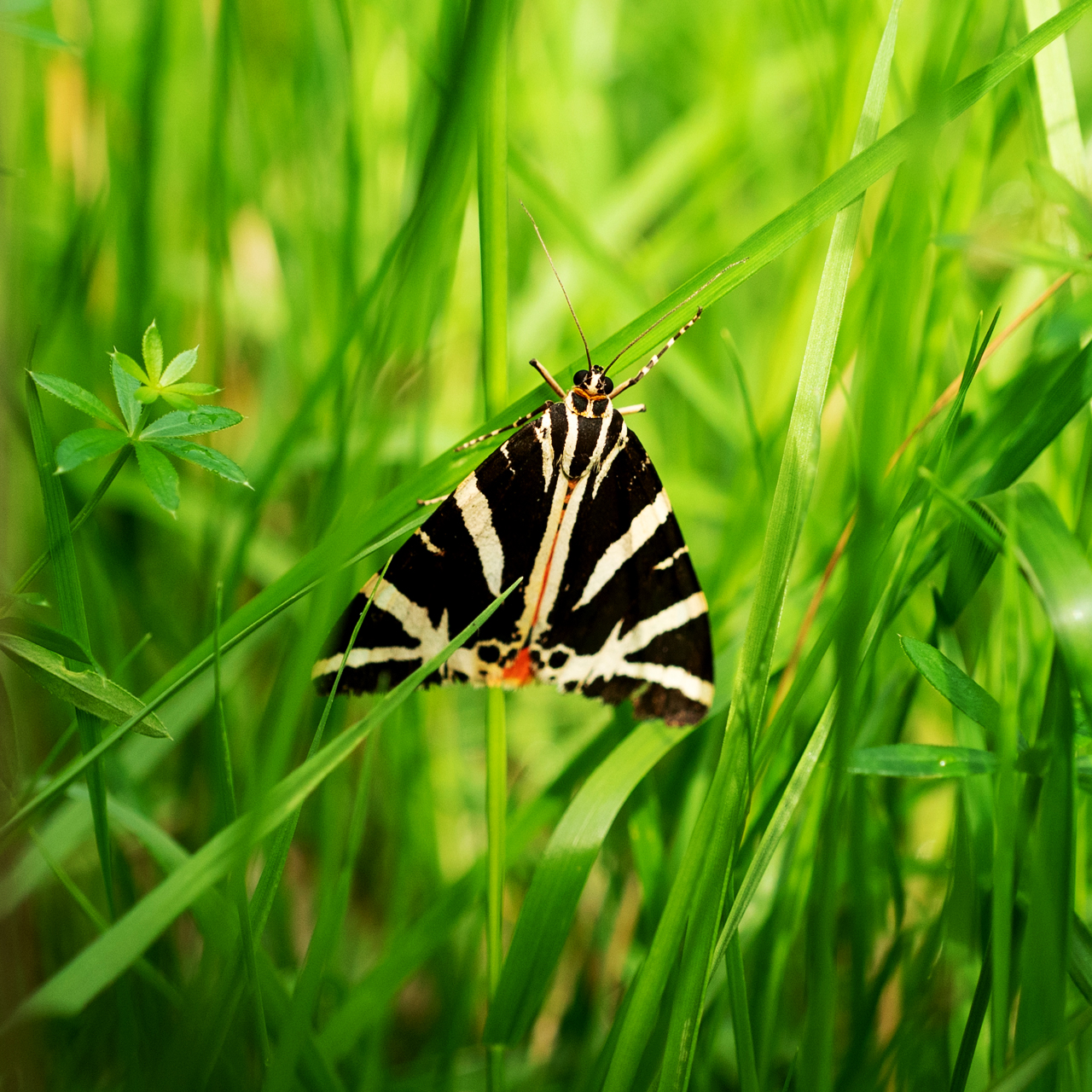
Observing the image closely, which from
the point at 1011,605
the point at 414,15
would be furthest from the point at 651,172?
the point at 1011,605

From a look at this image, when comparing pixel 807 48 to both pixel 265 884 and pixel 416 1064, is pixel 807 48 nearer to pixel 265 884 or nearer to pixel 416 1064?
pixel 265 884

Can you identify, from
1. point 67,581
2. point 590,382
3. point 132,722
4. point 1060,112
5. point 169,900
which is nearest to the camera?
point 169,900

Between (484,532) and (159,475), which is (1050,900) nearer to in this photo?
(484,532)

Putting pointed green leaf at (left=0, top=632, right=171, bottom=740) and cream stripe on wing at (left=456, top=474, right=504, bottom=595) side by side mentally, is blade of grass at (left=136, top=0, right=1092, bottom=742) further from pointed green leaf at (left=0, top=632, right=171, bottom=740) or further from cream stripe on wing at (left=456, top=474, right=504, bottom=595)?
cream stripe on wing at (left=456, top=474, right=504, bottom=595)

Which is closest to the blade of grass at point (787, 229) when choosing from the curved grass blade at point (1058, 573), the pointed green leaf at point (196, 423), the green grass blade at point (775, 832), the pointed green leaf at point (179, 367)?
the pointed green leaf at point (196, 423)

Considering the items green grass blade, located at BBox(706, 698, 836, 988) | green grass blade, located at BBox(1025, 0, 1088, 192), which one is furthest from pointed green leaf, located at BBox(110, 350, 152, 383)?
green grass blade, located at BBox(1025, 0, 1088, 192)

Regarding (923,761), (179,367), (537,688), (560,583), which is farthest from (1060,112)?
(537,688)

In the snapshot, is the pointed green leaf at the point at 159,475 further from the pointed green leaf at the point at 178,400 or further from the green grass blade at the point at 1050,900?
the green grass blade at the point at 1050,900
